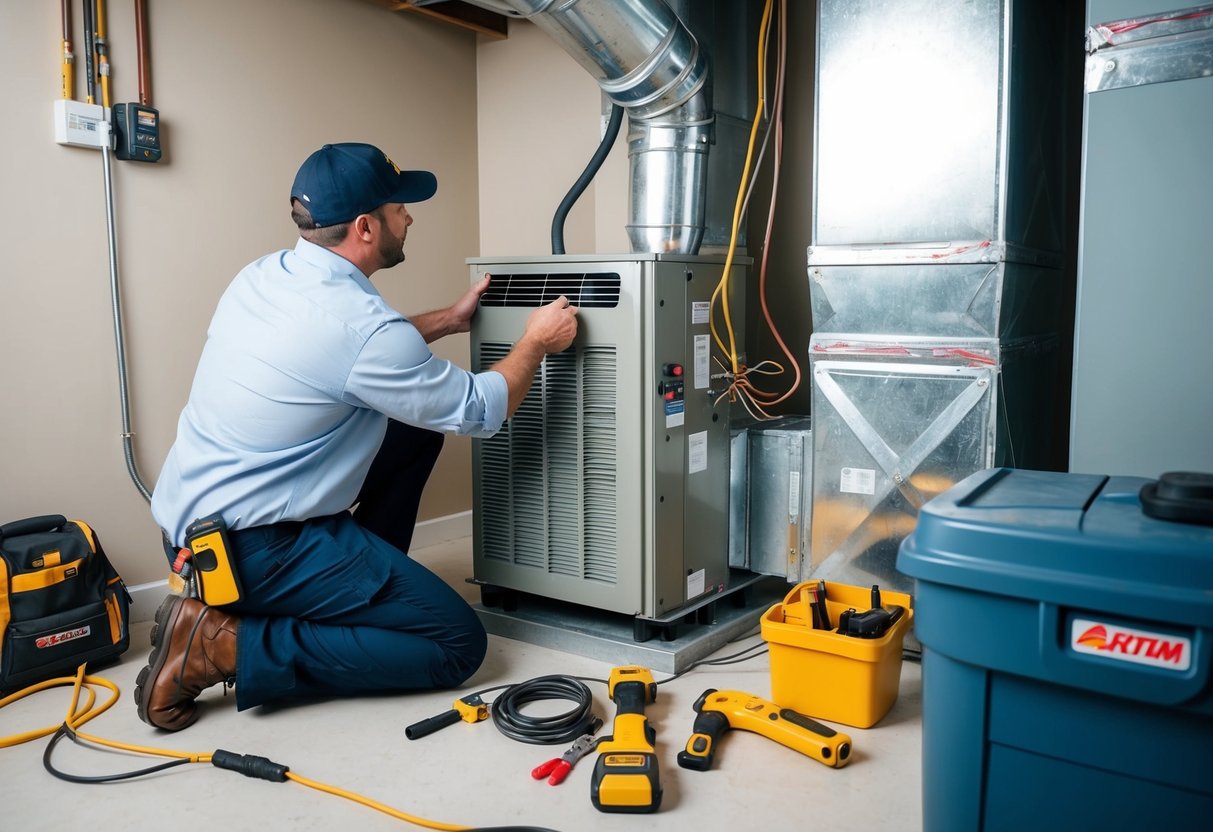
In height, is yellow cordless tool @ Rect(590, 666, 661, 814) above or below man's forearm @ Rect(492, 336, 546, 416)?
below

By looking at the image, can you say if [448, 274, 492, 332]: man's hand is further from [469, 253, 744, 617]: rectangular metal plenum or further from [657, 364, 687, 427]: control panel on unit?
[657, 364, 687, 427]: control panel on unit

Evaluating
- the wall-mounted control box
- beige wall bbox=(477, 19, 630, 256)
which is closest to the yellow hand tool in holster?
the wall-mounted control box

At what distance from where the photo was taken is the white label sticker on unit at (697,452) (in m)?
2.42

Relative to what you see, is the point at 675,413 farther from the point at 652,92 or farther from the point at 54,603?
the point at 54,603

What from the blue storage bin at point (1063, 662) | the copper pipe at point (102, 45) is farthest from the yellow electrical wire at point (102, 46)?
the blue storage bin at point (1063, 662)

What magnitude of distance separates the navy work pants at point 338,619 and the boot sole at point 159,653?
0.12 metres

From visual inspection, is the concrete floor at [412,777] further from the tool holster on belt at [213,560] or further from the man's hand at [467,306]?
the man's hand at [467,306]

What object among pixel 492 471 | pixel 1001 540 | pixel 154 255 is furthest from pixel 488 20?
pixel 1001 540

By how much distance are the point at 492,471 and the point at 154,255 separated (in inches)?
47.5

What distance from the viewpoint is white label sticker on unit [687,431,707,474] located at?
2418 mm

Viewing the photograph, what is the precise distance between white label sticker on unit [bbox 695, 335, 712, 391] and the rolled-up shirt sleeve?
1.79 ft

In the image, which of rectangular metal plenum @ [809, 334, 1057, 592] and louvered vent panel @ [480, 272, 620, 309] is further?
louvered vent panel @ [480, 272, 620, 309]

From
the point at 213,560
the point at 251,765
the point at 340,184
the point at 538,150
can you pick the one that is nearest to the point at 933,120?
the point at 340,184

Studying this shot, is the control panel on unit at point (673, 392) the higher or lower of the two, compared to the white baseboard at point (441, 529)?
higher
